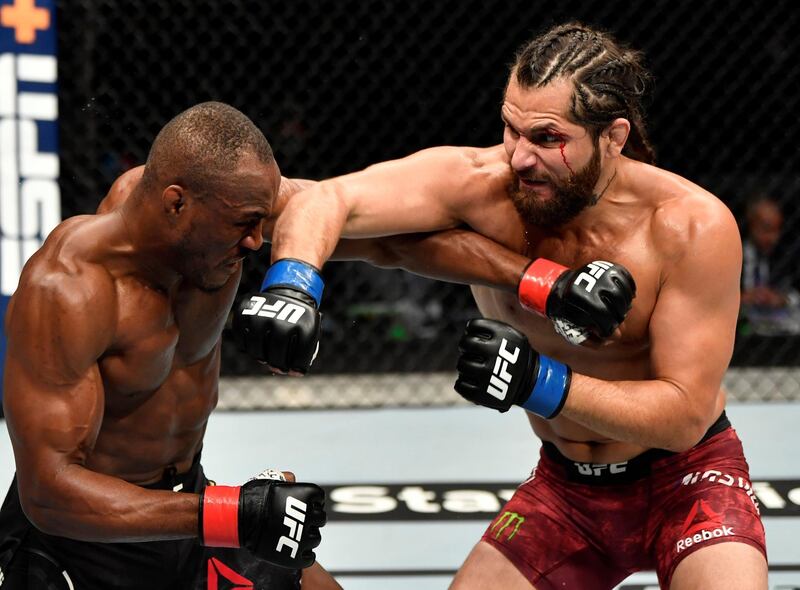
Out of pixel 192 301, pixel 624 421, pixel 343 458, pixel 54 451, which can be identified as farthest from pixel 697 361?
pixel 343 458

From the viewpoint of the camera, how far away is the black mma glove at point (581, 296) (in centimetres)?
189

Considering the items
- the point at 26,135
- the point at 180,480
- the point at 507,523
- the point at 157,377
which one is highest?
the point at 157,377

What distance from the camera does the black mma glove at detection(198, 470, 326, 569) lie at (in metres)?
1.70

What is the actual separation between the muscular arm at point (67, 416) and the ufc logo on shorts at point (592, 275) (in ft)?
2.44

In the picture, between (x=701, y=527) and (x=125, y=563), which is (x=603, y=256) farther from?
(x=125, y=563)

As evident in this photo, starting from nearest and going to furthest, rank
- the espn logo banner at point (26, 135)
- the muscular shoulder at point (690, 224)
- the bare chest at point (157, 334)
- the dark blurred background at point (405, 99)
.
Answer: the bare chest at point (157, 334) → the muscular shoulder at point (690, 224) → the espn logo banner at point (26, 135) → the dark blurred background at point (405, 99)

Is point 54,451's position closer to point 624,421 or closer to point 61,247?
point 61,247

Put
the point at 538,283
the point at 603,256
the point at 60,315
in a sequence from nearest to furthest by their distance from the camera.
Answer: the point at 60,315 < the point at 538,283 < the point at 603,256

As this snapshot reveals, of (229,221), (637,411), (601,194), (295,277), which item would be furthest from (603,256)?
(229,221)

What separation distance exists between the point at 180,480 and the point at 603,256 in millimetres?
878

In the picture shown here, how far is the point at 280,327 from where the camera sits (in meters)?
1.69

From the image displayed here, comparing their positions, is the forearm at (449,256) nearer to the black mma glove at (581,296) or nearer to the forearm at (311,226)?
the black mma glove at (581,296)

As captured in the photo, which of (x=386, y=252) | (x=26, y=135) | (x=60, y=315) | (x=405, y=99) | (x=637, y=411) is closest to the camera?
(x=60, y=315)

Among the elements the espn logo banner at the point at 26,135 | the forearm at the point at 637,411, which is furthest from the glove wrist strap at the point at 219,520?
the espn logo banner at the point at 26,135
